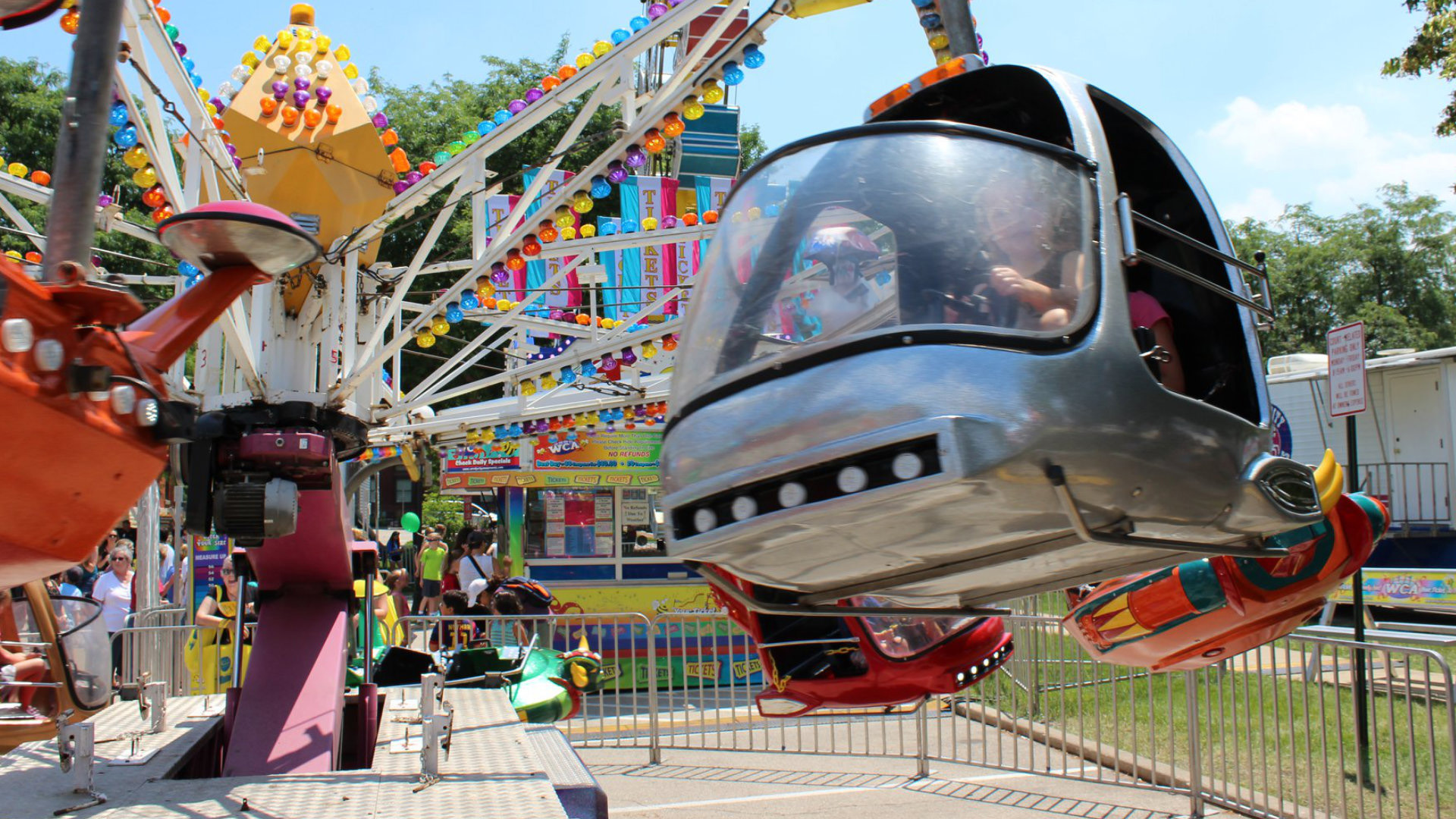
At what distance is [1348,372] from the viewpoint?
23.2 ft

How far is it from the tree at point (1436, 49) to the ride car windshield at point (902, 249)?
1193cm

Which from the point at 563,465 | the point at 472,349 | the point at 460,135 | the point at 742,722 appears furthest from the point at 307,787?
the point at 460,135

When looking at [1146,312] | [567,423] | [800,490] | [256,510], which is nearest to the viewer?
[800,490]

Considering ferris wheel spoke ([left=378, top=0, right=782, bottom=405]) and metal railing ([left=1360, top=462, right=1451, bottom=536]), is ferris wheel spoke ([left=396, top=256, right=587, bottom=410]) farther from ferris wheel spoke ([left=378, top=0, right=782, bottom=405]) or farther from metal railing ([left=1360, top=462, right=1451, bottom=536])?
metal railing ([left=1360, top=462, right=1451, bottom=536])

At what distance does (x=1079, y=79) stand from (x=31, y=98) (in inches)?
1073

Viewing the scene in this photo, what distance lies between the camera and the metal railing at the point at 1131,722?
662 cm

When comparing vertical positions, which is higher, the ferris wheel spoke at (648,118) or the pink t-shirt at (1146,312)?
the ferris wheel spoke at (648,118)

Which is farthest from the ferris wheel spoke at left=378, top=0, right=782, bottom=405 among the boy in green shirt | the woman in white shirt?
the boy in green shirt

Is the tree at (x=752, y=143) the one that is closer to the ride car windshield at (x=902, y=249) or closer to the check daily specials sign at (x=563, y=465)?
the check daily specials sign at (x=563, y=465)

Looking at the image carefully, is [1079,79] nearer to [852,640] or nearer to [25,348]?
[25,348]

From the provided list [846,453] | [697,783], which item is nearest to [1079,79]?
[846,453]

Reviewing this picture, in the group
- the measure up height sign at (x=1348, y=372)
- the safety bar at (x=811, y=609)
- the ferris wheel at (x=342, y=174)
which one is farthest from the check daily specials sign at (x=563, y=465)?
the safety bar at (x=811, y=609)

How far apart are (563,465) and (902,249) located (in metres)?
10.9

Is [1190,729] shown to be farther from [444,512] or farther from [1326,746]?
[444,512]
